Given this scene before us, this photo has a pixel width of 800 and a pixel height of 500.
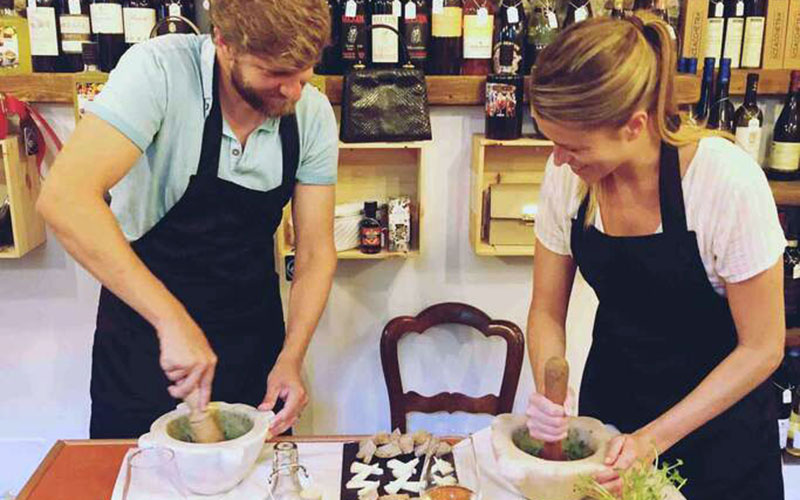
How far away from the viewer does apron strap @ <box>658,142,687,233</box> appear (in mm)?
1376

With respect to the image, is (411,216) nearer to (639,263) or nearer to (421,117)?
(421,117)

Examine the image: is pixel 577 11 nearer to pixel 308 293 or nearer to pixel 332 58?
pixel 332 58

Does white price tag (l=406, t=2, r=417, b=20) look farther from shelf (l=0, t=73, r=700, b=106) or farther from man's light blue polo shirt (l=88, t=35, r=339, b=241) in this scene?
man's light blue polo shirt (l=88, t=35, r=339, b=241)

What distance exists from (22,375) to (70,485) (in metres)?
1.53

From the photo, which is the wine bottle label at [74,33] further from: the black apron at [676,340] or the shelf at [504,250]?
the black apron at [676,340]

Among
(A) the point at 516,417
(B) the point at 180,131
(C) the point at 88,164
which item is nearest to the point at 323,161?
(B) the point at 180,131

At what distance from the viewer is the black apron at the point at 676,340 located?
4.58 feet

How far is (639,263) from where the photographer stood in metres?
1.43

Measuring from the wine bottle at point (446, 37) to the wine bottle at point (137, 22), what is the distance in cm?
79

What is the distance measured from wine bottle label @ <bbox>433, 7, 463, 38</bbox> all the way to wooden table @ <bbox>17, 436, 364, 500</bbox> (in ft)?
4.18

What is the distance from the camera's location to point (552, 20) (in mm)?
2391

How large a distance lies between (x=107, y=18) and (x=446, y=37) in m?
0.94

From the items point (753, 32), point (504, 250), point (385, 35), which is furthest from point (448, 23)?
point (753, 32)

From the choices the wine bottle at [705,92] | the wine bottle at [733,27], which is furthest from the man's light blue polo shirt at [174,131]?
the wine bottle at [733,27]
